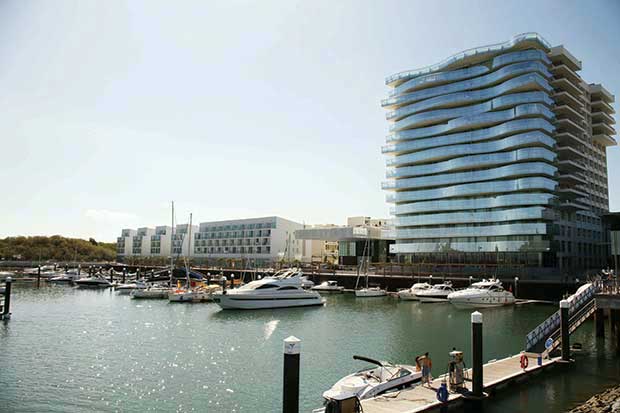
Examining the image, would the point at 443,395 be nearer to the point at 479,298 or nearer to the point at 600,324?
the point at 600,324

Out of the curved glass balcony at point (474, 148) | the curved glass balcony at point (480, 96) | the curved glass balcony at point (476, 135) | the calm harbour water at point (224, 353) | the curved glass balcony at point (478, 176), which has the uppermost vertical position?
the curved glass balcony at point (480, 96)

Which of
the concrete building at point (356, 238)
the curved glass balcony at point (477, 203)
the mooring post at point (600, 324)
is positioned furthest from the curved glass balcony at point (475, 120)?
the mooring post at point (600, 324)

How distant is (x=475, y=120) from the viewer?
334ft

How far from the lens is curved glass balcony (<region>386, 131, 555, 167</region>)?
9275 cm

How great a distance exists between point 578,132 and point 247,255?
9805cm

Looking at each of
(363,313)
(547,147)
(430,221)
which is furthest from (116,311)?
(547,147)

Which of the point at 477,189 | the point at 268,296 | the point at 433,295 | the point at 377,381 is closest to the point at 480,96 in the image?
the point at 477,189

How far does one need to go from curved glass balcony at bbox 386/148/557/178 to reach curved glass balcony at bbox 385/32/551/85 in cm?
2284

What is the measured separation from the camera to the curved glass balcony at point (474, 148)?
9275 cm

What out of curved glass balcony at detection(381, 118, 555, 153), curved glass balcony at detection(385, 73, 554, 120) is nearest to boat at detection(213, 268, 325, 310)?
curved glass balcony at detection(381, 118, 555, 153)

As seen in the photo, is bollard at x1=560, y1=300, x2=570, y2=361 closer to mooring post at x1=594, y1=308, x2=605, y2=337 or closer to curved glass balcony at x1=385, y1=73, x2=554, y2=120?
mooring post at x1=594, y1=308, x2=605, y2=337

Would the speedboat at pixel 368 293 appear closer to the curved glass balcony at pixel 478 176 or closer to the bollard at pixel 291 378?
the curved glass balcony at pixel 478 176

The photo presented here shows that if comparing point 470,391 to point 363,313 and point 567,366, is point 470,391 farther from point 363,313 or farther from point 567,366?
point 363,313

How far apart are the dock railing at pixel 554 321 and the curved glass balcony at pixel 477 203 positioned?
2430 inches
